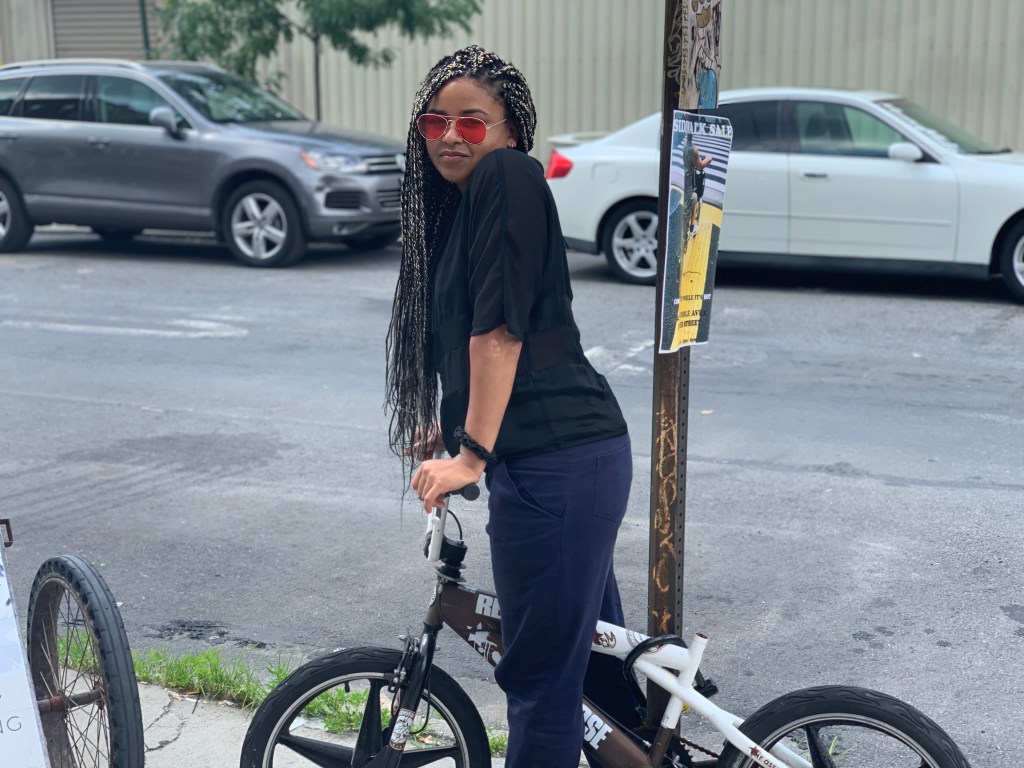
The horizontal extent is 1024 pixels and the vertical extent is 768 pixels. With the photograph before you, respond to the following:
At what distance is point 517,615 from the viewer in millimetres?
2754

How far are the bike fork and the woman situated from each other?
6.8 inches

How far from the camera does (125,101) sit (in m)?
12.8

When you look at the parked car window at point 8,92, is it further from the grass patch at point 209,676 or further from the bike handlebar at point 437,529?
the bike handlebar at point 437,529

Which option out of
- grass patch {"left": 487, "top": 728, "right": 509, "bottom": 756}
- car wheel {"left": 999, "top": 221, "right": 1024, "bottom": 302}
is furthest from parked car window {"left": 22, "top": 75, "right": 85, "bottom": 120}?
grass patch {"left": 487, "top": 728, "right": 509, "bottom": 756}

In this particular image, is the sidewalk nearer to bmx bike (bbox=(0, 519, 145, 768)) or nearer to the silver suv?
bmx bike (bbox=(0, 519, 145, 768))

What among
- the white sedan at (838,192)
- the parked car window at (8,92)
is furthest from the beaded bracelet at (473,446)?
the parked car window at (8,92)

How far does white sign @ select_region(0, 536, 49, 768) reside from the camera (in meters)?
2.68

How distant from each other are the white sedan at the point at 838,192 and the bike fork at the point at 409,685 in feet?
27.3

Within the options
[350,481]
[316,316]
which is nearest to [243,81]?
[316,316]

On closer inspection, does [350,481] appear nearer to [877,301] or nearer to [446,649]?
[446,649]

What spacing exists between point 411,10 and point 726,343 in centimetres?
693

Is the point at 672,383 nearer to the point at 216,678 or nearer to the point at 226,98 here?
the point at 216,678

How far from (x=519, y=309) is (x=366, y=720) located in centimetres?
98

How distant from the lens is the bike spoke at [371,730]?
2.91m
